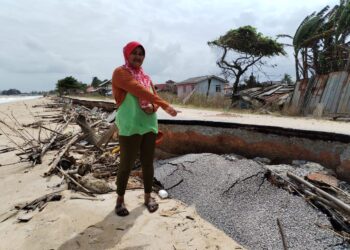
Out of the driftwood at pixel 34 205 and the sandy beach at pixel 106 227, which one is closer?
the sandy beach at pixel 106 227

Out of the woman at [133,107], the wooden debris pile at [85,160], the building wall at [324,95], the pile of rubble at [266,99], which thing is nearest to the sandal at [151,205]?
the woman at [133,107]

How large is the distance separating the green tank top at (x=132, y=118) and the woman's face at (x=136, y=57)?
310 millimetres

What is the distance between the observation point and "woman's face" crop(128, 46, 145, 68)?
10.5ft

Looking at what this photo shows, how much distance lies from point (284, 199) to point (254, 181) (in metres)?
0.45

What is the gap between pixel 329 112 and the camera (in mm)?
11055

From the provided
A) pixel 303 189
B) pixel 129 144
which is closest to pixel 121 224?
pixel 129 144

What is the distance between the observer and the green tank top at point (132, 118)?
319 cm

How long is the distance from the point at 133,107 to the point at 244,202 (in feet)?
5.04

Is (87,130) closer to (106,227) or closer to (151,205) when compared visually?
(151,205)

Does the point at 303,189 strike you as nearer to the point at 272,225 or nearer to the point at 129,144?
the point at 272,225

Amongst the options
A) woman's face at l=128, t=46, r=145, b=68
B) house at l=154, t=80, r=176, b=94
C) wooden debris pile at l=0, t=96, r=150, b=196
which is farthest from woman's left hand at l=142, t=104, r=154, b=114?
house at l=154, t=80, r=176, b=94

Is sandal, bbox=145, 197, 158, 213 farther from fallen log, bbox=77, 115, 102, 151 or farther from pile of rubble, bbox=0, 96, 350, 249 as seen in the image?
fallen log, bbox=77, 115, 102, 151

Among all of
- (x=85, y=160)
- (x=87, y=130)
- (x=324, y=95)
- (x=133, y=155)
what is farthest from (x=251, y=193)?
(x=324, y=95)

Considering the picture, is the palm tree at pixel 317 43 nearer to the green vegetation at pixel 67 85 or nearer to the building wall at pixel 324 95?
the building wall at pixel 324 95
